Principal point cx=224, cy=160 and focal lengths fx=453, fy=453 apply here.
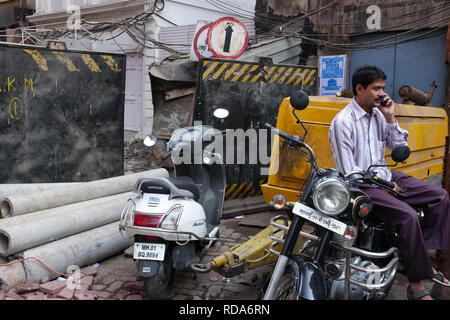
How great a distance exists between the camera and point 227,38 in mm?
6723

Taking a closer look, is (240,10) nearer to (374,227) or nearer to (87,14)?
(87,14)

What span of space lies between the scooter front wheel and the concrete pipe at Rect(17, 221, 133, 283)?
1050mm

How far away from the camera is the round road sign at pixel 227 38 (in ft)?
21.7

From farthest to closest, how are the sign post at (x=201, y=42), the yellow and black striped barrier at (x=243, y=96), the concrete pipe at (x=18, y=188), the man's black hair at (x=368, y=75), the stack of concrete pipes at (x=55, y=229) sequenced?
the sign post at (x=201, y=42)
the yellow and black striped barrier at (x=243, y=96)
the concrete pipe at (x=18, y=188)
the stack of concrete pipes at (x=55, y=229)
the man's black hair at (x=368, y=75)

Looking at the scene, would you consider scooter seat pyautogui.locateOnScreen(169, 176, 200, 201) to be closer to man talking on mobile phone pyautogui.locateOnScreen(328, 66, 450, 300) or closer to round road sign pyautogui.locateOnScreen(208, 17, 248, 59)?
man talking on mobile phone pyautogui.locateOnScreen(328, 66, 450, 300)

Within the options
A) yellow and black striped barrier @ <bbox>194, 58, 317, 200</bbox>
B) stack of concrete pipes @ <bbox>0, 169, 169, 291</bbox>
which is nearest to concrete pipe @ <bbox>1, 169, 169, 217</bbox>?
stack of concrete pipes @ <bbox>0, 169, 169, 291</bbox>

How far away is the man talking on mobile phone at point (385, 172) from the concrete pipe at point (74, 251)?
8.43ft

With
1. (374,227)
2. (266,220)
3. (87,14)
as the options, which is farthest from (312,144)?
(87,14)

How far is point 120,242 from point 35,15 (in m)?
16.5

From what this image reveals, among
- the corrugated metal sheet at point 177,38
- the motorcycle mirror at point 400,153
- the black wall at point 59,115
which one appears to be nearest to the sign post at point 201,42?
the black wall at point 59,115

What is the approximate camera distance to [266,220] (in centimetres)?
614

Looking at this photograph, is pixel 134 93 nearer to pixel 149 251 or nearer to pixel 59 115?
pixel 59 115

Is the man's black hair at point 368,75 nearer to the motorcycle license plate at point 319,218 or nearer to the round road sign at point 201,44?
the motorcycle license plate at point 319,218

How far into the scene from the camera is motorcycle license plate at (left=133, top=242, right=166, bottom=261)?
142 inches
